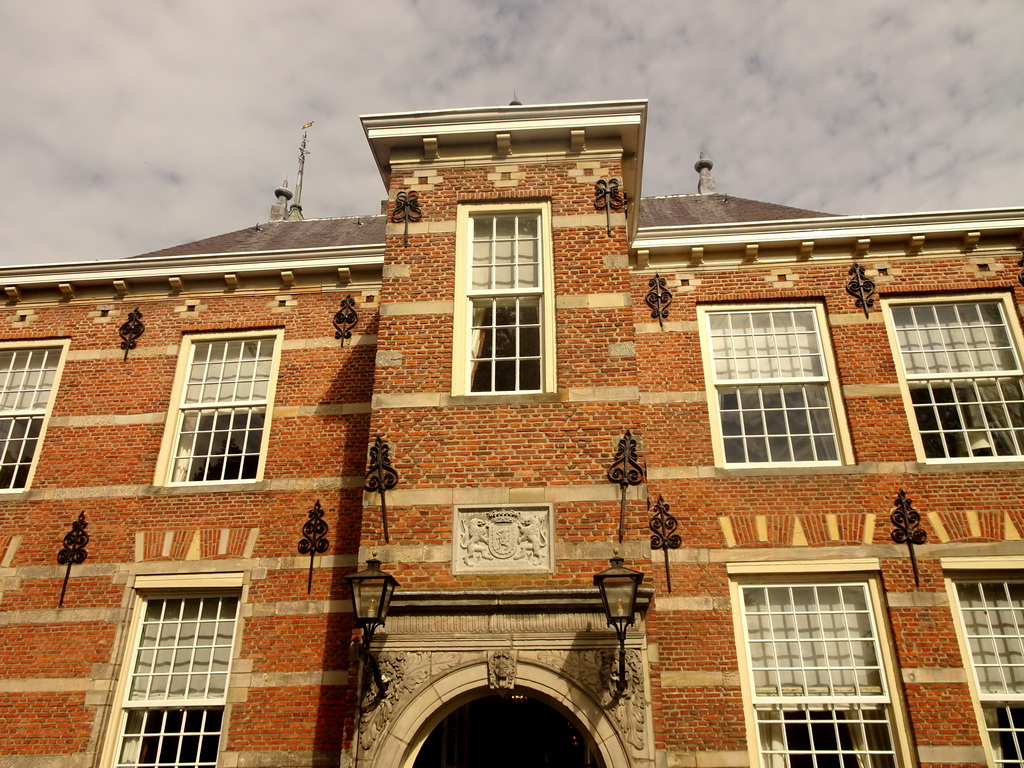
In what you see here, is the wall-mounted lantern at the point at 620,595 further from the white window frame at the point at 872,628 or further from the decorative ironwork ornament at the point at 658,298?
the decorative ironwork ornament at the point at 658,298

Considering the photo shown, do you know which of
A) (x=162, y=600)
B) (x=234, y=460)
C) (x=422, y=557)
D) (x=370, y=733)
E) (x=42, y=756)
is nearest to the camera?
(x=370, y=733)

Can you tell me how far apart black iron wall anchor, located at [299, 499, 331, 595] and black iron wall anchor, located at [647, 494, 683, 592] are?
4018 millimetres

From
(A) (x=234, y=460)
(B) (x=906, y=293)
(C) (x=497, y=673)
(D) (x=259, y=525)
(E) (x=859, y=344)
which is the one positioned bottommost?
(C) (x=497, y=673)

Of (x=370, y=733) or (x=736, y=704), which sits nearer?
(x=370, y=733)

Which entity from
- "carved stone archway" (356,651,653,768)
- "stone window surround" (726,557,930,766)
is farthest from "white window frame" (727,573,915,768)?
"carved stone archway" (356,651,653,768)

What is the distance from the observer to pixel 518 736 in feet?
38.1

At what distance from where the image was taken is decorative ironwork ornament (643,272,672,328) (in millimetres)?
10438

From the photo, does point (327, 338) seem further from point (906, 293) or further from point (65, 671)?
point (906, 293)

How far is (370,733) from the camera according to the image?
7266 mm

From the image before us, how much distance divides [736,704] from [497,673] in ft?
9.36

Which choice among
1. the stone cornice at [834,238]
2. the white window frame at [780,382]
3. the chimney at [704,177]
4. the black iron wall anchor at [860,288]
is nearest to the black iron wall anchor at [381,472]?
the white window frame at [780,382]

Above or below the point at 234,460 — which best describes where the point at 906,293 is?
above

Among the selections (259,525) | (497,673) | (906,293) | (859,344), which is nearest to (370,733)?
(497,673)

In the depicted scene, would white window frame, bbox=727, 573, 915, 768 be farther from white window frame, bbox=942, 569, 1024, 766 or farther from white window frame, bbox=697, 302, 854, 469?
white window frame, bbox=697, 302, 854, 469
